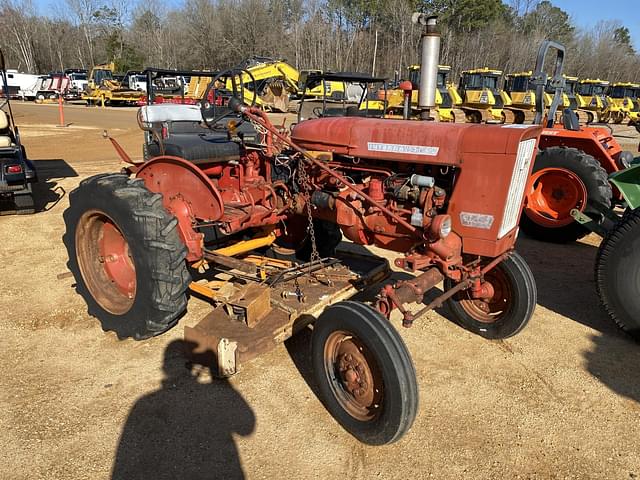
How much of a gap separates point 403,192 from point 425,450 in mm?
1463

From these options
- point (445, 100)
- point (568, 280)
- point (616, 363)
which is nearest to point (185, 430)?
point (616, 363)

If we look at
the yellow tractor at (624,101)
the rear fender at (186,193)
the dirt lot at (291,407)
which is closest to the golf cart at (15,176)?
the dirt lot at (291,407)

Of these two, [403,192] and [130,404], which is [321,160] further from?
[130,404]

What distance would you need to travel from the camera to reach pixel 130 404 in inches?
106

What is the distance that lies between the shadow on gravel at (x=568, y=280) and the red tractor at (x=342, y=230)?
103 centimetres

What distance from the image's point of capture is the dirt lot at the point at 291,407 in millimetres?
2309

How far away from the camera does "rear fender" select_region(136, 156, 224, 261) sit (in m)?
3.35

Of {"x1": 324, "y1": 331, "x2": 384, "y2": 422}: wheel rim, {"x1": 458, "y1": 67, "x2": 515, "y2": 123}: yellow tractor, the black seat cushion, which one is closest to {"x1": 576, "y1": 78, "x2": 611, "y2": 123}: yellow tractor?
{"x1": 458, "y1": 67, "x2": 515, "y2": 123}: yellow tractor

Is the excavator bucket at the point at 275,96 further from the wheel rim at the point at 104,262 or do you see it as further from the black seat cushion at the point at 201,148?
the wheel rim at the point at 104,262

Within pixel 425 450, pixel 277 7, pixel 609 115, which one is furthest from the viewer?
pixel 277 7

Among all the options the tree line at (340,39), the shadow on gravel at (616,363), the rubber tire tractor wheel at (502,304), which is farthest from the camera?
the tree line at (340,39)

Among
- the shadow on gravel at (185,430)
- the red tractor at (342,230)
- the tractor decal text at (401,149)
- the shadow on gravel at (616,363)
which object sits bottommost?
the shadow on gravel at (616,363)

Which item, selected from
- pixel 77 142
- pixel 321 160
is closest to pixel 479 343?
pixel 321 160

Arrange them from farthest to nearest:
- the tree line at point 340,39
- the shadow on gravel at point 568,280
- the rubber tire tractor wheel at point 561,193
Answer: the tree line at point 340,39 < the rubber tire tractor wheel at point 561,193 < the shadow on gravel at point 568,280
